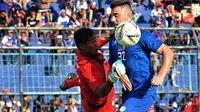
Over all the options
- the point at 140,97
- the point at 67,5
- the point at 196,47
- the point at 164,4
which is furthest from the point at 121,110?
the point at 164,4

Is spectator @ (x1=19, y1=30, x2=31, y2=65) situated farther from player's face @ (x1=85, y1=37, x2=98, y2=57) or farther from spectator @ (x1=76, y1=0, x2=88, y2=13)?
spectator @ (x1=76, y1=0, x2=88, y2=13)

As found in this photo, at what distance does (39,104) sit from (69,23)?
5728mm

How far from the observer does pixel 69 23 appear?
19.9 metres

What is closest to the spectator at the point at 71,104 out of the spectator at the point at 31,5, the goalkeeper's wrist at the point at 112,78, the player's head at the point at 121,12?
the player's head at the point at 121,12

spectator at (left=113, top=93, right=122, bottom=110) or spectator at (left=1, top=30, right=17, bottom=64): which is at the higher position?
spectator at (left=1, top=30, right=17, bottom=64)

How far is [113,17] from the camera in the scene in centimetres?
885

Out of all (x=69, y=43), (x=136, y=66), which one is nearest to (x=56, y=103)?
(x=69, y=43)

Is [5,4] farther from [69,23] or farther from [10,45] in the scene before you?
[10,45]

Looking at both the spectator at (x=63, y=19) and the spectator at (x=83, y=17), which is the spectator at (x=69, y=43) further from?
the spectator at (x=63, y=19)

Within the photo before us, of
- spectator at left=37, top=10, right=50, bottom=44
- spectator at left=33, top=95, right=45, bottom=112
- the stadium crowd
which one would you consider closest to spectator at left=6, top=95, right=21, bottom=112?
the stadium crowd

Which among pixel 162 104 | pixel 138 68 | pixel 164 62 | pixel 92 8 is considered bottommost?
pixel 162 104

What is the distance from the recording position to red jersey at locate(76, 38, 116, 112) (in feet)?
30.1

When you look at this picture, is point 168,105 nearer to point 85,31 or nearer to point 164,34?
point 164,34

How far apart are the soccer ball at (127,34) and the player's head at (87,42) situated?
900 millimetres
